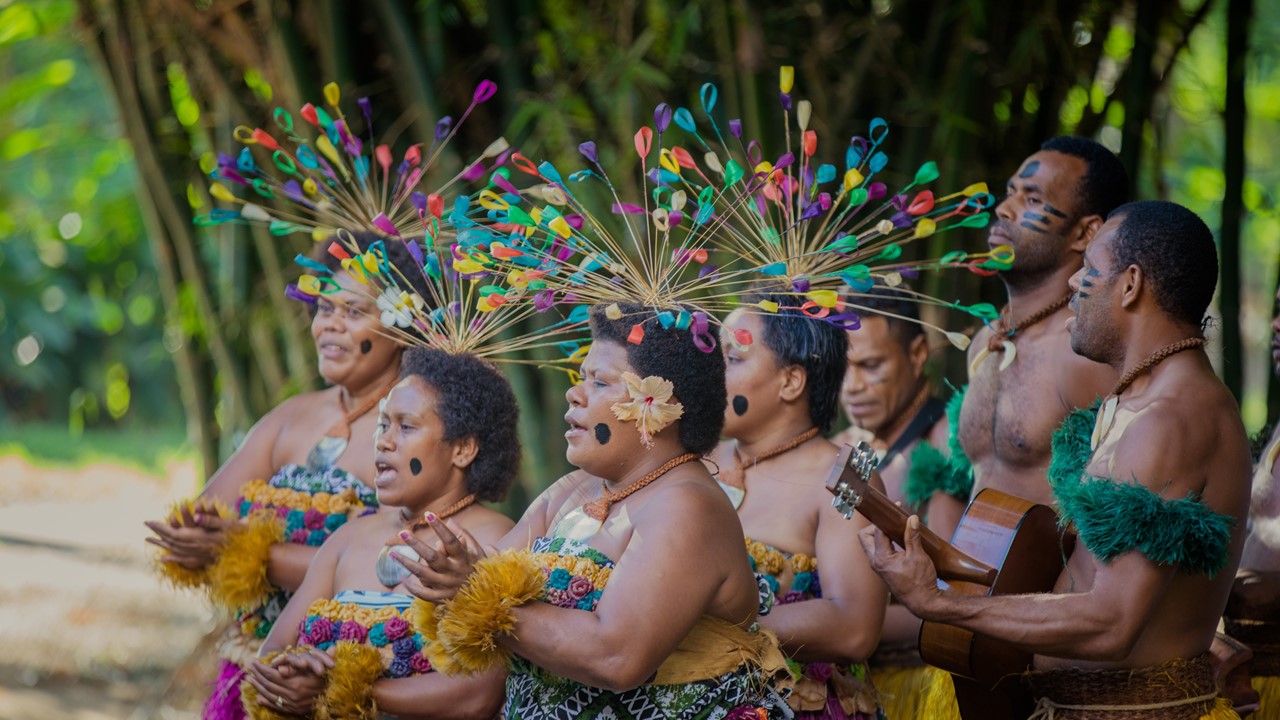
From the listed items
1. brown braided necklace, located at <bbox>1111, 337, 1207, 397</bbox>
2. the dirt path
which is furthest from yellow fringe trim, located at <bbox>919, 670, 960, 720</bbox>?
the dirt path

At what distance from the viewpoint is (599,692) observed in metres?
2.48

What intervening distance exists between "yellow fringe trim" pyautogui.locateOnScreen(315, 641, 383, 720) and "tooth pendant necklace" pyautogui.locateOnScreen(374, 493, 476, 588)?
187mm

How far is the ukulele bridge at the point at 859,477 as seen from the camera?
2.53 metres

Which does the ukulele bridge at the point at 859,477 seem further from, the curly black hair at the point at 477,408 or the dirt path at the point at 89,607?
the dirt path at the point at 89,607

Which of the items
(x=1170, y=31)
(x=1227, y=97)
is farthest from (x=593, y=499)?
(x=1170, y=31)

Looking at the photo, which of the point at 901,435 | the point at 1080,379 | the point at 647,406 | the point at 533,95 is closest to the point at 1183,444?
the point at 1080,379

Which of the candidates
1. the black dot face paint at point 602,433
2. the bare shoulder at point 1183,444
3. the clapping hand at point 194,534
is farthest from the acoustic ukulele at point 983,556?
the clapping hand at point 194,534

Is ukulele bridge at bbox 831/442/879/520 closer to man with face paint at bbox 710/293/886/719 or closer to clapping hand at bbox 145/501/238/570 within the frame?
man with face paint at bbox 710/293/886/719

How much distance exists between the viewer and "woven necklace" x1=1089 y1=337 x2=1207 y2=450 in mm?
2506

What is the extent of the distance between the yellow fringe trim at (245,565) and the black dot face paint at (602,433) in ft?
4.11

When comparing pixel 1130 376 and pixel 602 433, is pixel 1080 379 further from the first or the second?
pixel 602 433

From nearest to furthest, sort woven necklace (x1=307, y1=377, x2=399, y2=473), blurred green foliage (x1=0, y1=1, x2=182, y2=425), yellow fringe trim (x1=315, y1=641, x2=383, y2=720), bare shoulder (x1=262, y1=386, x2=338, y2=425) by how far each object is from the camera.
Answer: yellow fringe trim (x1=315, y1=641, x2=383, y2=720)
woven necklace (x1=307, y1=377, x2=399, y2=473)
bare shoulder (x1=262, y1=386, x2=338, y2=425)
blurred green foliage (x1=0, y1=1, x2=182, y2=425)

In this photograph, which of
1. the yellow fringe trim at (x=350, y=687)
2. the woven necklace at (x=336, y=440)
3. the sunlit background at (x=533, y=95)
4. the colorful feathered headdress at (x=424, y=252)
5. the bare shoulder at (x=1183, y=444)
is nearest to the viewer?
the bare shoulder at (x=1183, y=444)

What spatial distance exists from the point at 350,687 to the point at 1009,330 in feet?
5.44
